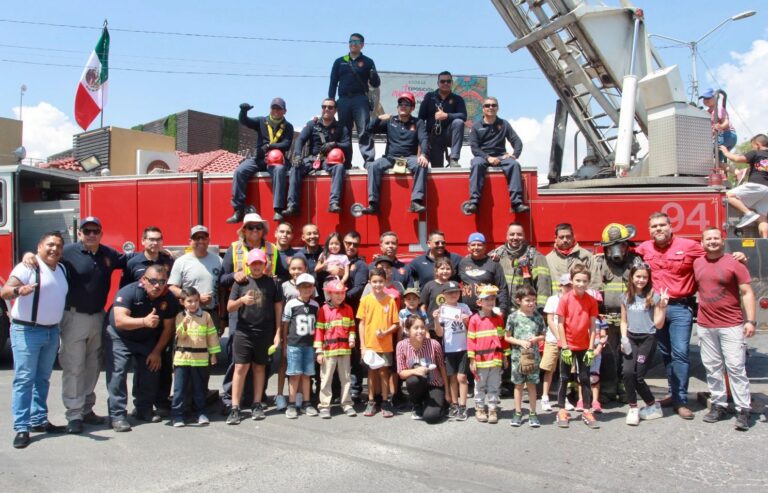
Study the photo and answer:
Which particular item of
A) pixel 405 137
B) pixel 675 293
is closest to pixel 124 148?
pixel 405 137

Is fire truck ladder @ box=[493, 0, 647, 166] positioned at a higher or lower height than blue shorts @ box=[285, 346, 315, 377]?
higher

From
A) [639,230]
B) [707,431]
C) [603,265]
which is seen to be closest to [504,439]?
[707,431]

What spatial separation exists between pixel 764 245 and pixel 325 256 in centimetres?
514

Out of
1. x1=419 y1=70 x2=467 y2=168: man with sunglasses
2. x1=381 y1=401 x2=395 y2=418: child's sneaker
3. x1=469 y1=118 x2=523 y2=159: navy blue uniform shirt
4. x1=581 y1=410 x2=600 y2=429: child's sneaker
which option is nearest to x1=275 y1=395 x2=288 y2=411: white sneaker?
x1=381 y1=401 x2=395 y2=418: child's sneaker

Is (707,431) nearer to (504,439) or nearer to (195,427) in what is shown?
(504,439)

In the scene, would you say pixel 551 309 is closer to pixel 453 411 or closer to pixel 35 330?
pixel 453 411

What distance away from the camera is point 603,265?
639cm

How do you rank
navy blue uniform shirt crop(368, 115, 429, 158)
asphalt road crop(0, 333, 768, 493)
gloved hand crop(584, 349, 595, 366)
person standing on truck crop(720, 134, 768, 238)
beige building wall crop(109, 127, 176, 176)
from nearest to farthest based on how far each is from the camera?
asphalt road crop(0, 333, 768, 493)
gloved hand crop(584, 349, 595, 366)
person standing on truck crop(720, 134, 768, 238)
navy blue uniform shirt crop(368, 115, 429, 158)
beige building wall crop(109, 127, 176, 176)

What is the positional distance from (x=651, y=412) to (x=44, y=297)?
5.44 m

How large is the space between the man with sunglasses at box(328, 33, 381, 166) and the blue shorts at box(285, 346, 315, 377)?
152 inches

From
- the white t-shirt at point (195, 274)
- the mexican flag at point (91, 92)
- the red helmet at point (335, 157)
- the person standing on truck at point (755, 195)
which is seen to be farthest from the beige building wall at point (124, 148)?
the person standing on truck at point (755, 195)

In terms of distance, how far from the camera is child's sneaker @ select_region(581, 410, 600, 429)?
5.53 metres

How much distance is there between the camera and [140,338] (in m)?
5.73

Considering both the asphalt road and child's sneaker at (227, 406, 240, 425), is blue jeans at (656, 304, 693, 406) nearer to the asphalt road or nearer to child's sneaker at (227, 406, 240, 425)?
the asphalt road
